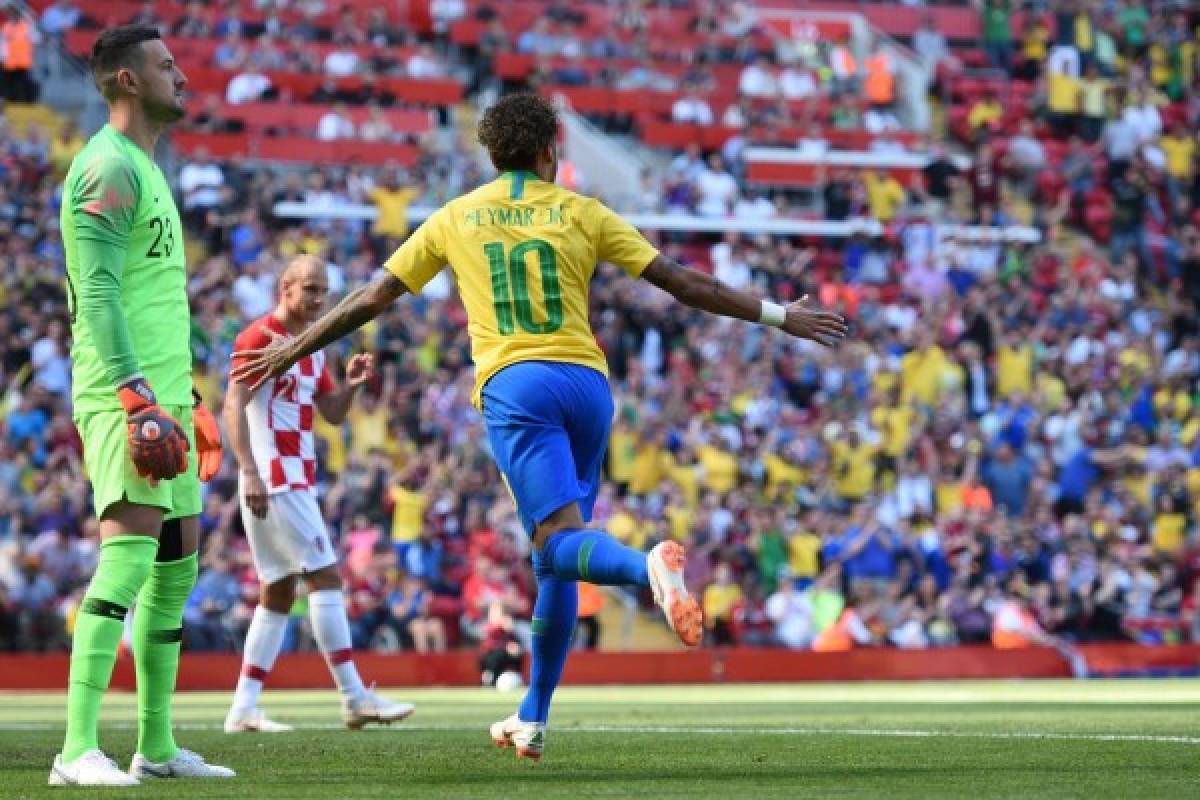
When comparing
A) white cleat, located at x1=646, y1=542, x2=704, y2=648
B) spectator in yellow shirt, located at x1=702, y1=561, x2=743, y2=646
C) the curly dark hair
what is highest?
the curly dark hair

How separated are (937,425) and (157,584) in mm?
18882

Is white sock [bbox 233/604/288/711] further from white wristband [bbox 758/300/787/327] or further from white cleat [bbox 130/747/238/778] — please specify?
white wristband [bbox 758/300/787/327]

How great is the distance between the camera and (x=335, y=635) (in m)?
12.2

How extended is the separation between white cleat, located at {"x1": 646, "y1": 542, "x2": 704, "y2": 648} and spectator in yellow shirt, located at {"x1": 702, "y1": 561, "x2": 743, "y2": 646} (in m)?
15.2

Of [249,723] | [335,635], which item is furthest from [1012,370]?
[249,723]

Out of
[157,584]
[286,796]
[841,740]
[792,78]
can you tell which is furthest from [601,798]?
[792,78]

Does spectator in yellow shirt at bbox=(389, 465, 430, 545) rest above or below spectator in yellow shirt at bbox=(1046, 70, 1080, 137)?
below

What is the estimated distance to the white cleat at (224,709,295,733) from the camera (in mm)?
11758

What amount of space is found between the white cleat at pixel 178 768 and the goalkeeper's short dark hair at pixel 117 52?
2.50 meters

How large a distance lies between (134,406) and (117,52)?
1463mm

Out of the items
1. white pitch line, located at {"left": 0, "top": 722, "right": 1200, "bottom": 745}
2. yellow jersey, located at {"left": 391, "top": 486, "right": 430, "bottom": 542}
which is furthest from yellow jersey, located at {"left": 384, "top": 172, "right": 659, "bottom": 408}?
yellow jersey, located at {"left": 391, "top": 486, "right": 430, "bottom": 542}

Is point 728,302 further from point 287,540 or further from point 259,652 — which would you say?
point 259,652

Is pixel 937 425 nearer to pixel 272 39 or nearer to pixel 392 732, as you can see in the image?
pixel 272 39

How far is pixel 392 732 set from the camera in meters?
11.4
